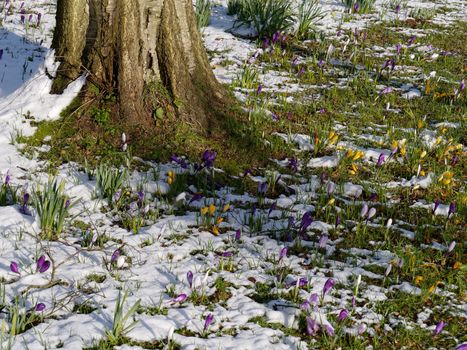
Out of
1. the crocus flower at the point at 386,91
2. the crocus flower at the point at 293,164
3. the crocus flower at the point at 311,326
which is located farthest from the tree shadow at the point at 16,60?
the crocus flower at the point at 311,326

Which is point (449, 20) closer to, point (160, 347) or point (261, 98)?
point (261, 98)

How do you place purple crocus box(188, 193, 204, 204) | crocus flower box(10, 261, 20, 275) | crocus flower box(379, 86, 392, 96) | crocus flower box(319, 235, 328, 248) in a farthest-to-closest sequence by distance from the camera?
crocus flower box(379, 86, 392, 96) → purple crocus box(188, 193, 204, 204) → crocus flower box(319, 235, 328, 248) → crocus flower box(10, 261, 20, 275)

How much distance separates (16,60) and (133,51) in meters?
2.67

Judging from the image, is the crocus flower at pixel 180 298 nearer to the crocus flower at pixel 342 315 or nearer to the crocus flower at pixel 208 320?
the crocus flower at pixel 208 320

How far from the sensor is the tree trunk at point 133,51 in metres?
4.76

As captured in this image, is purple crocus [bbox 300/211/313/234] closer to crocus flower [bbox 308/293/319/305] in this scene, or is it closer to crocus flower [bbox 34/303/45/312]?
crocus flower [bbox 308/293/319/305]

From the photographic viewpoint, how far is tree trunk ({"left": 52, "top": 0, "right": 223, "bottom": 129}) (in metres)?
4.76

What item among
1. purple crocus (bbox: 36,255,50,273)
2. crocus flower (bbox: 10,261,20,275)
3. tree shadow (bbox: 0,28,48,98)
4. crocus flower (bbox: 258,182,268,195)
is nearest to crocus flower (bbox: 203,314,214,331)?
purple crocus (bbox: 36,255,50,273)

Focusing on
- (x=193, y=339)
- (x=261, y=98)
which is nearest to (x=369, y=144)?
(x=261, y=98)

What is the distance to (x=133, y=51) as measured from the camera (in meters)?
4.79

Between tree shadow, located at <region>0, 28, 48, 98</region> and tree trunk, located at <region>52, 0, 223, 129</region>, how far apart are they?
878 mm

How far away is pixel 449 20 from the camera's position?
33.0 feet

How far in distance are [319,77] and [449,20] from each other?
4.31 meters

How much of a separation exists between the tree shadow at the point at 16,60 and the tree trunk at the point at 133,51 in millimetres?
878
